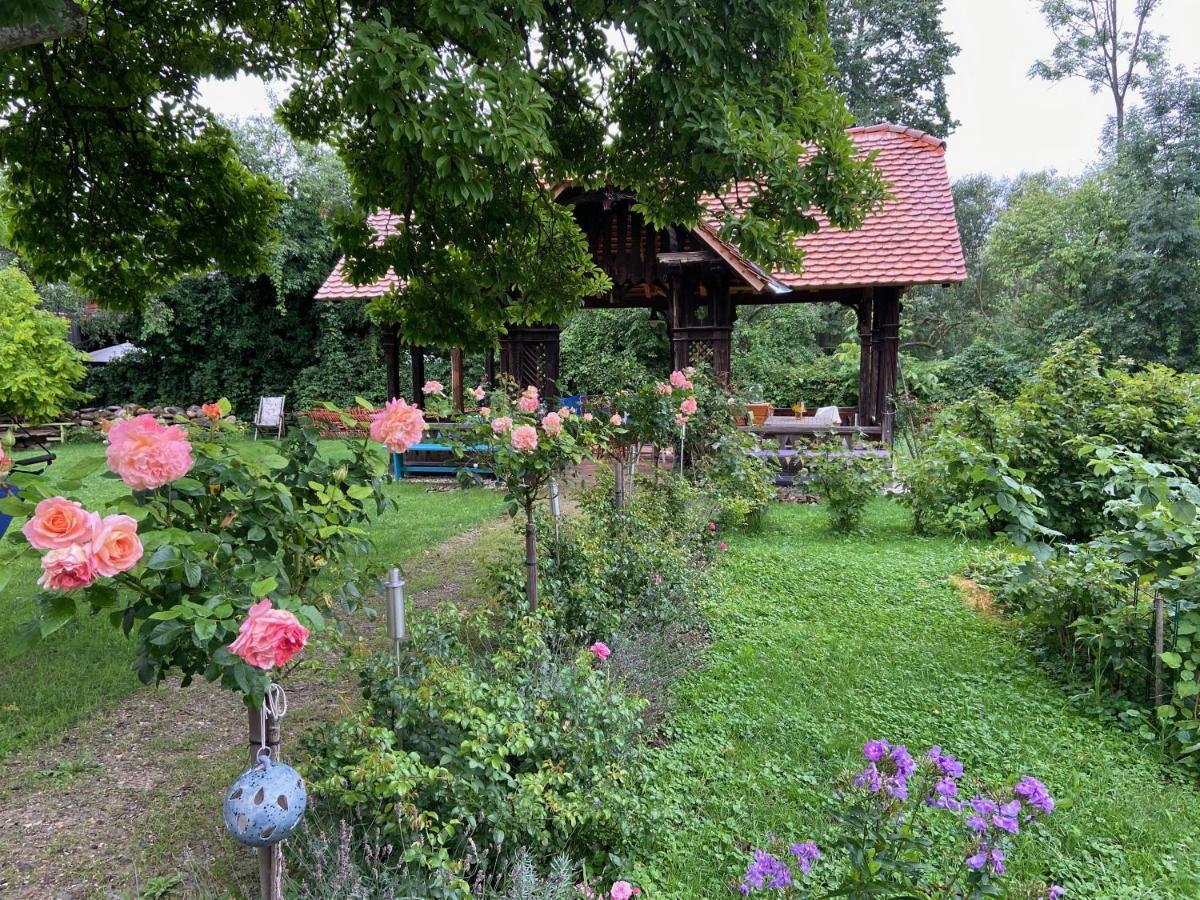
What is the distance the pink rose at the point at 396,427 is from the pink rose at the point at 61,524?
2.44 feet

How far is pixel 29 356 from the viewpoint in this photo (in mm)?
15148

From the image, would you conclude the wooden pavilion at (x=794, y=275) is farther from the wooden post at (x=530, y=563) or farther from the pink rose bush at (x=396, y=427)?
the pink rose bush at (x=396, y=427)

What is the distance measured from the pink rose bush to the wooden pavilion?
246 inches

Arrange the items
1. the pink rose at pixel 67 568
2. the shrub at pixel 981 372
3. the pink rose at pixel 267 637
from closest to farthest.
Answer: the pink rose at pixel 67 568, the pink rose at pixel 267 637, the shrub at pixel 981 372

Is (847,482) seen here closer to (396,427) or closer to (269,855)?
(396,427)

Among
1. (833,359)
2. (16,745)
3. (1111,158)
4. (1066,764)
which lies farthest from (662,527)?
(1111,158)

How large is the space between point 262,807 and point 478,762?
0.71 m

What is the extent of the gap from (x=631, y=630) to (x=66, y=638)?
12.4 ft

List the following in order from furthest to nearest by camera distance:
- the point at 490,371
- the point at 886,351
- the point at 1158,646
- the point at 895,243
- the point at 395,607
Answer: the point at 490,371 < the point at 895,243 < the point at 886,351 < the point at 1158,646 < the point at 395,607

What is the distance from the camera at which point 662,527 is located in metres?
5.43

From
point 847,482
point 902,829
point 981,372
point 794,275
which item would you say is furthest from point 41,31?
point 981,372

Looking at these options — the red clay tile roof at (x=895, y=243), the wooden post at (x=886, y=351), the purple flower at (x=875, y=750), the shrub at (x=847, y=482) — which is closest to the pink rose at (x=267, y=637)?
the purple flower at (x=875, y=750)

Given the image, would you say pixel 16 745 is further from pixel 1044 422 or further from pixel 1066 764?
pixel 1044 422

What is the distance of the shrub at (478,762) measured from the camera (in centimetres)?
202
